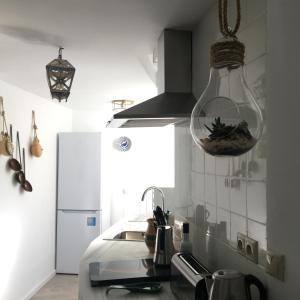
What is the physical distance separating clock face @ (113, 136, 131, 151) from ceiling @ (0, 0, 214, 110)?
2.11m

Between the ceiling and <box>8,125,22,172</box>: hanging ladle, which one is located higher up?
the ceiling

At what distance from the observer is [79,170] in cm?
472

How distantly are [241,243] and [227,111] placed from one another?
55cm

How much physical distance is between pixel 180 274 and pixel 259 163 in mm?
617

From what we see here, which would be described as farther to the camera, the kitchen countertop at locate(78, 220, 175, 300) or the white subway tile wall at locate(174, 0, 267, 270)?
the kitchen countertop at locate(78, 220, 175, 300)

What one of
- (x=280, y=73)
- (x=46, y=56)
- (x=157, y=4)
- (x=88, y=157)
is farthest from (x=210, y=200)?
(x=88, y=157)

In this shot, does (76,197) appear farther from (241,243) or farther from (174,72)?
(241,243)

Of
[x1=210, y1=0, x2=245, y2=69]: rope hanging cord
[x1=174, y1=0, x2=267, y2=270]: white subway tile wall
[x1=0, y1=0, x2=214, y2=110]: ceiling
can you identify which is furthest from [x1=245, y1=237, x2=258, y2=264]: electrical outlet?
[x1=0, y1=0, x2=214, y2=110]: ceiling

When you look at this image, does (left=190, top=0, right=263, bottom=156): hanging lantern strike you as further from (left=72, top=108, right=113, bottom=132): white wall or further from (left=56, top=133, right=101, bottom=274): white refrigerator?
(left=72, top=108, right=113, bottom=132): white wall

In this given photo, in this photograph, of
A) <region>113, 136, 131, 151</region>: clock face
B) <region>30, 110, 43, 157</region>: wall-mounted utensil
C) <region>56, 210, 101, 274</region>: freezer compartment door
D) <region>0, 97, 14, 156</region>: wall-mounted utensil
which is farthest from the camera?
<region>113, 136, 131, 151</region>: clock face

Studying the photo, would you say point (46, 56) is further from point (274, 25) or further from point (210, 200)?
point (274, 25)

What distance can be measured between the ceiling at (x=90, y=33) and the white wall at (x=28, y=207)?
→ 0.70 m

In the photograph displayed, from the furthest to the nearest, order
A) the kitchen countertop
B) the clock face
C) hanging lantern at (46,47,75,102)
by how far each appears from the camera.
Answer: the clock face → hanging lantern at (46,47,75,102) → the kitchen countertop

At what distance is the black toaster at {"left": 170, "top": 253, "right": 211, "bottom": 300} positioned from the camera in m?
1.26
